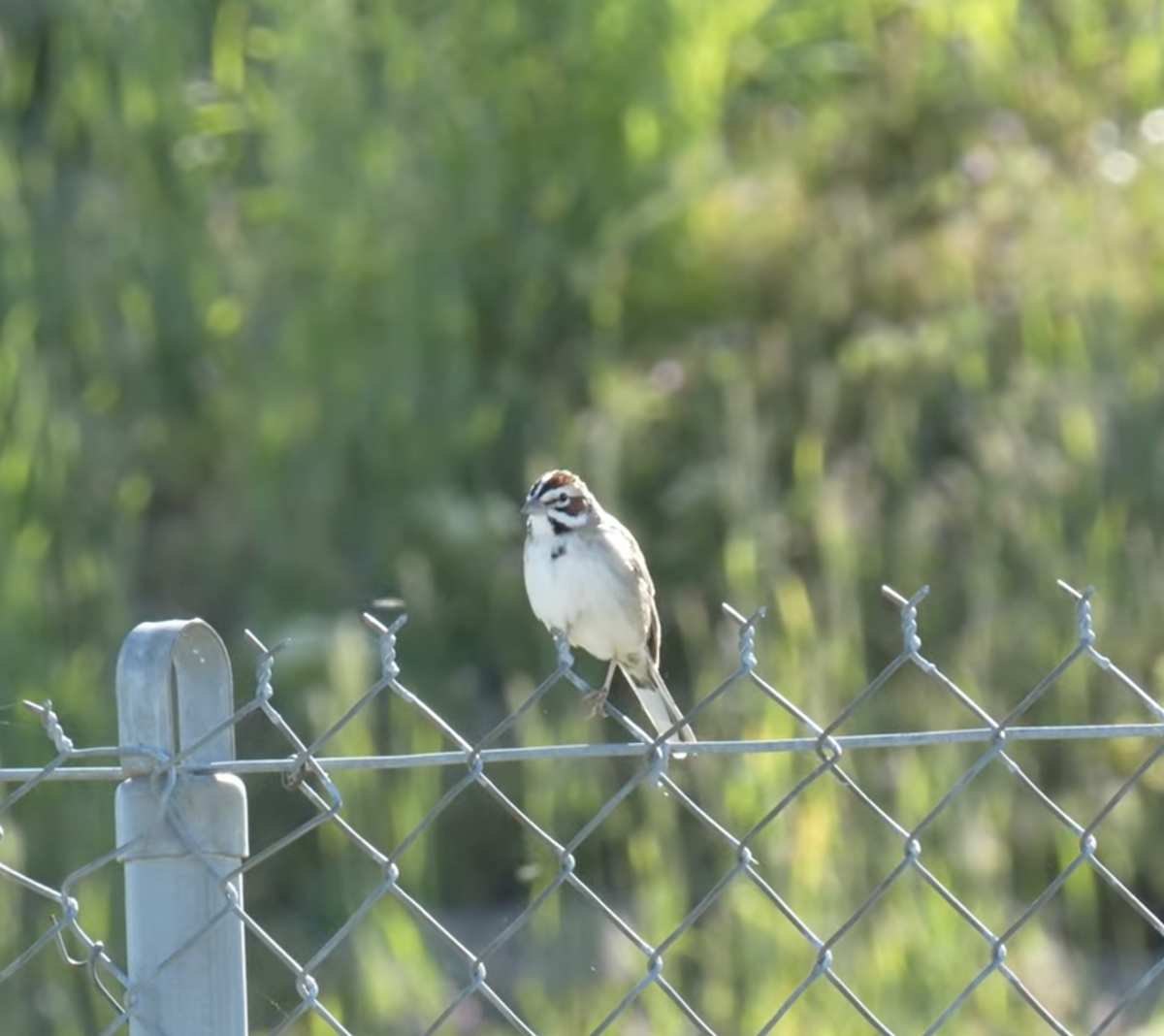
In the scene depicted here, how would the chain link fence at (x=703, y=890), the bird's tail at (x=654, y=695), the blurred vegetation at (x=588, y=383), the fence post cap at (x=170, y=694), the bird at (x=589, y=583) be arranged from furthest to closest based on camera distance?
the blurred vegetation at (x=588, y=383) → the chain link fence at (x=703, y=890) → the bird at (x=589, y=583) → the bird's tail at (x=654, y=695) → the fence post cap at (x=170, y=694)

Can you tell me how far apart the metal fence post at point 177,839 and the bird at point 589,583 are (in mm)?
1484

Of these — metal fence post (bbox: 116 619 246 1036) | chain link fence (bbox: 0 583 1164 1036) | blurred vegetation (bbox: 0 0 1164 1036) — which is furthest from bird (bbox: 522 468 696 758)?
metal fence post (bbox: 116 619 246 1036)

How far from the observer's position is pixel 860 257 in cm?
527

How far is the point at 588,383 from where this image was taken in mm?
5031

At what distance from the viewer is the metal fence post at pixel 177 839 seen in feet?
4.20

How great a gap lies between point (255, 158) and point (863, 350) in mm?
1695

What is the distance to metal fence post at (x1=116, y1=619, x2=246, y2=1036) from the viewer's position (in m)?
1.28

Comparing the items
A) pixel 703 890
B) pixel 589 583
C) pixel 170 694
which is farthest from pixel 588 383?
pixel 170 694

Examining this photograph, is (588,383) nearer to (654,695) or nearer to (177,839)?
(654,695)

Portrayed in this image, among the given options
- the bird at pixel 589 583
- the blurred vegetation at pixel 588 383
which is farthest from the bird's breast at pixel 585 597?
the blurred vegetation at pixel 588 383

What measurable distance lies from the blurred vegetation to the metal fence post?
2092 millimetres

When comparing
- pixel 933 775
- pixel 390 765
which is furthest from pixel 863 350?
pixel 390 765

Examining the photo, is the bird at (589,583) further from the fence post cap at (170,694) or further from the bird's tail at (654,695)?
the fence post cap at (170,694)

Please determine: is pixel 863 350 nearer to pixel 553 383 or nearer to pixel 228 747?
pixel 553 383
